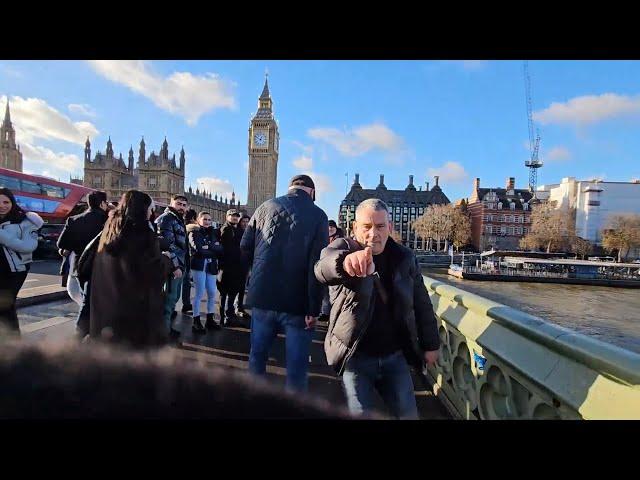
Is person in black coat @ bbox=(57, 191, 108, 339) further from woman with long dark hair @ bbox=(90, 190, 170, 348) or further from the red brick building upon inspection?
the red brick building

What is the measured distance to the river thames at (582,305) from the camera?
18.0m

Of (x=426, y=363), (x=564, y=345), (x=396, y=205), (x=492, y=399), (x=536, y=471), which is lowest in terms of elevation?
(x=492, y=399)

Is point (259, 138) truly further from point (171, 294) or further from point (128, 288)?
point (128, 288)

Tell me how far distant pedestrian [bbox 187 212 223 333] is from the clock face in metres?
45.7

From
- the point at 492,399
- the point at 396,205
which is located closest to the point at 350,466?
the point at 492,399

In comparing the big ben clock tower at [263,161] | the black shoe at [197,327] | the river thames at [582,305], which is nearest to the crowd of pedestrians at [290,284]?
the black shoe at [197,327]

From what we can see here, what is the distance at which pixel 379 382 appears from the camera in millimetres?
1897

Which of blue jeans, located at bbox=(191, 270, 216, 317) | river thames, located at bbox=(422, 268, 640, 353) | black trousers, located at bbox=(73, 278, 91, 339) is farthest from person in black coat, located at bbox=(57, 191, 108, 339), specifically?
river thames, located at bbox=(422, 268, 640, 353)

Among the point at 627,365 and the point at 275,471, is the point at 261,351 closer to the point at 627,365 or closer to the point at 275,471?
the point at 275,471

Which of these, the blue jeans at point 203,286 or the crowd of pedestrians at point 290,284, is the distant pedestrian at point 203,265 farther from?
the crowd of pedestrians at point 290,284

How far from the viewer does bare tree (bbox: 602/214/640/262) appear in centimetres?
4381

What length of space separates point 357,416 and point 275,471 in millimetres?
601

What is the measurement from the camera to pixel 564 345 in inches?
62.9

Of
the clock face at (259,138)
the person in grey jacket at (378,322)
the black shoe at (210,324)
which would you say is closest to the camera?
the person in grey jacket at (378,322)
